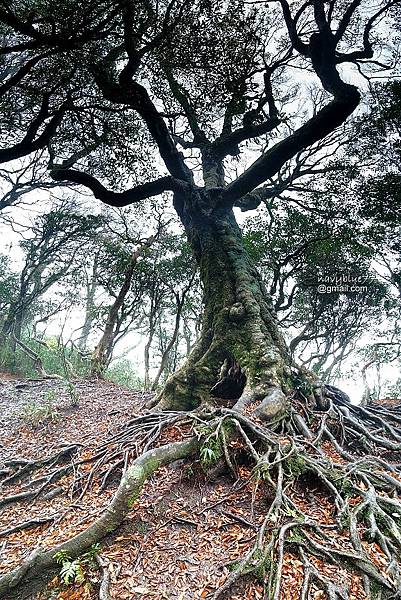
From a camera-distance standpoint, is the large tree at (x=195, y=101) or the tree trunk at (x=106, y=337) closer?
the large tree at (x=195, y=101)

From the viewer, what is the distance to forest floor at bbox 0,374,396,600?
8.70ft

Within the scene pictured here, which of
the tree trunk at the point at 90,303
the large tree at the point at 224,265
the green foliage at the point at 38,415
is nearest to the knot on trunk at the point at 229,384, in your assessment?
the large tree at the point at 224,265

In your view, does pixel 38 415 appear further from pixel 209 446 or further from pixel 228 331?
pixel 209 446

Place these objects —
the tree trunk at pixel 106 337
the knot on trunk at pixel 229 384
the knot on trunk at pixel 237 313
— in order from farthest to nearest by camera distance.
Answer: the tree trunk at pixel 106 337 → the knot on trunk at pixel 237 313 → the knot on trunk at pixel 229 384

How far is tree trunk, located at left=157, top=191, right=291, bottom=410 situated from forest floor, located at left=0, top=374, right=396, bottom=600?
1.15 meters

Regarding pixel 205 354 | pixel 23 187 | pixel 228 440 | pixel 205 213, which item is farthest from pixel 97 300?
pixel 228 440

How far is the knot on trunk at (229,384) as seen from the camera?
19.1 ft

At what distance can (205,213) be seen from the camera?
26.7ft

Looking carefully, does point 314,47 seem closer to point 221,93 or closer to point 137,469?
point 221,93

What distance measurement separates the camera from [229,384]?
5.90 metres

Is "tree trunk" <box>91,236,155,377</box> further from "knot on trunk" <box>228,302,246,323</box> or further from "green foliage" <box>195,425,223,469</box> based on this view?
"green foliage" <box>195,425,223,469</box>

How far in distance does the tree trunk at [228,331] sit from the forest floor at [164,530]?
3.78 feet

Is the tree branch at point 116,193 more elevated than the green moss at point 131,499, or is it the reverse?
the tree branch at point 116,193

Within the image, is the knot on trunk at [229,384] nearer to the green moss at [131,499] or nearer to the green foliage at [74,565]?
the green moss at [131,499]
